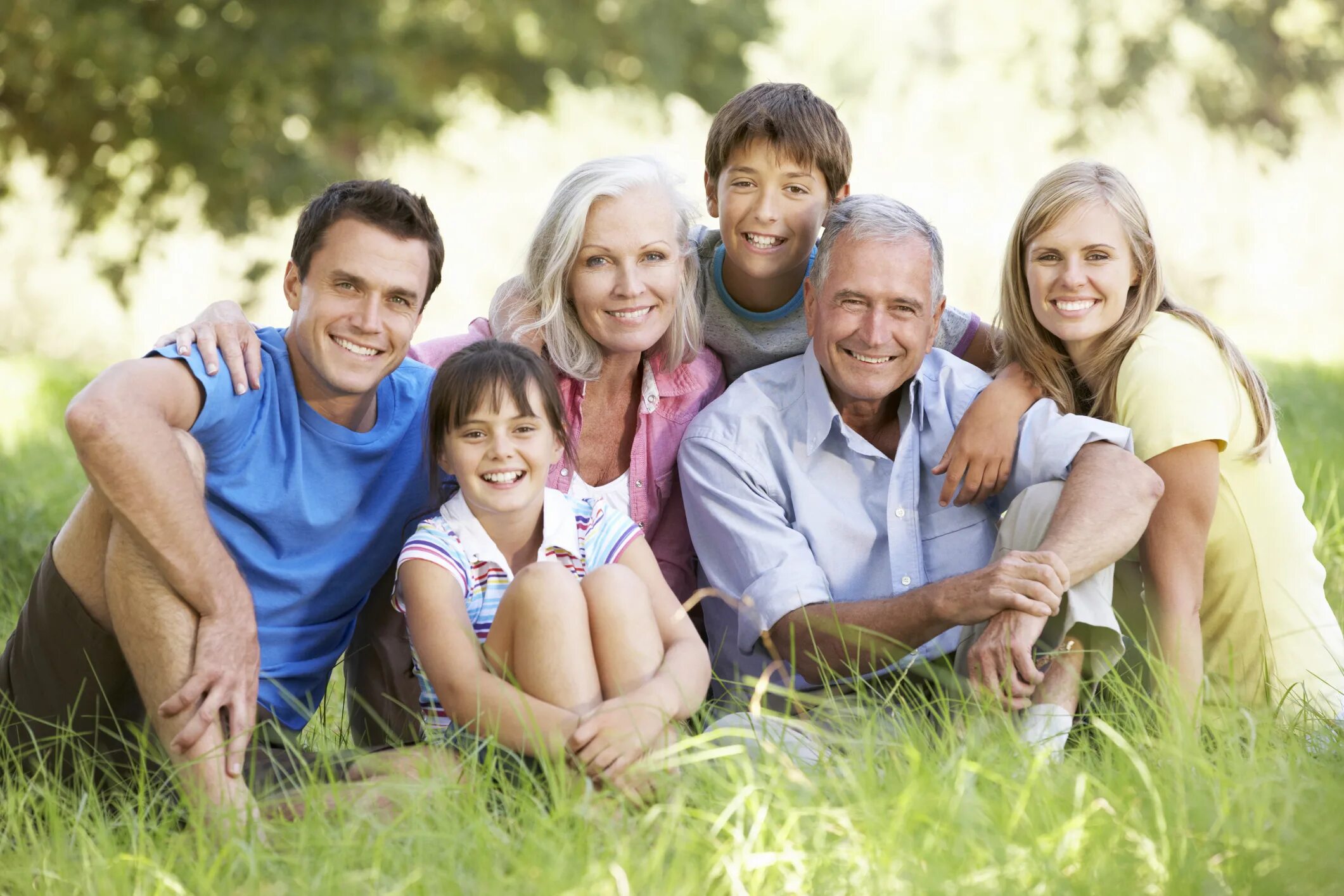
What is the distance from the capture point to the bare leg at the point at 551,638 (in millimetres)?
2641

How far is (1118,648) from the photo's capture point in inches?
114

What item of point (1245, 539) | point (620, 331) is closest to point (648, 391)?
point (620, 331)

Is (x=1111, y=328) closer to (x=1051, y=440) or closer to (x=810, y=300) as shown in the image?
(x=1051, y=440)

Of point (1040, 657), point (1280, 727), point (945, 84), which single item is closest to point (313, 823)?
point (1040, 657)

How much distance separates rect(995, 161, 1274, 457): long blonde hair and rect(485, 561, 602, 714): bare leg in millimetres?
1423

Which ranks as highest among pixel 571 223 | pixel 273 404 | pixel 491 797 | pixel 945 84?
pixel 945 84

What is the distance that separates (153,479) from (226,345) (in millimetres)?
426

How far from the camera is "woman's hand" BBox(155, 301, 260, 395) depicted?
114 inches

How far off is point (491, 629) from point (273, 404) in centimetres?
78

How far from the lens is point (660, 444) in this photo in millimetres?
3520

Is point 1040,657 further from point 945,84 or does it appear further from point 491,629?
point 945,84

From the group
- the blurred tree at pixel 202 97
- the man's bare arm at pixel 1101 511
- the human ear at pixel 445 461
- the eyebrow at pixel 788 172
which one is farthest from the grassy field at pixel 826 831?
the blurred tree at pixel 202 97

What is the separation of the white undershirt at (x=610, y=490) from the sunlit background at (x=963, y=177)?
1001 cm

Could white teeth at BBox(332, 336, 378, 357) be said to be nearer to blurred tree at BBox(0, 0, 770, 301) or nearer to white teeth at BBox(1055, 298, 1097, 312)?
white teeth at BBox(1055, 298, 1097, 312)
